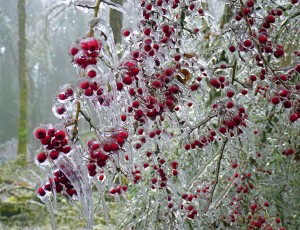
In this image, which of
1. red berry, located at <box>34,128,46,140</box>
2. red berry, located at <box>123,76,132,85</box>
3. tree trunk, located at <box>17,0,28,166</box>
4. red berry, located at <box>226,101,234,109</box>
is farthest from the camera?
tree trunk, located at <box>17,0,28,166</box>

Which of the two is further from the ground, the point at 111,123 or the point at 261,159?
the point at 111,123

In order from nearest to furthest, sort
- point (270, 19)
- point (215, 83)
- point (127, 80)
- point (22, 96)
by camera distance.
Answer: point (127, 80), point (270, 19), point (215, 83), point (22, 96)

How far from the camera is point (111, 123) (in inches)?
38.7

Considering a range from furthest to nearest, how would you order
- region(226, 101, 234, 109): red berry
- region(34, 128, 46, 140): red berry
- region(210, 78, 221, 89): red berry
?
region(210, 78, 221, 89): red berry
region(226, 101, 234, 109): red berry
region(34, 128, 46, 140): red berry

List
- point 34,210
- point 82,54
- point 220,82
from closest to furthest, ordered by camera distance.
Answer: point 82,54
point 220,82
point 34,210

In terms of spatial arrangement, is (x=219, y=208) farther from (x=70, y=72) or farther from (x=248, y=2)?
(x=70, y=72)

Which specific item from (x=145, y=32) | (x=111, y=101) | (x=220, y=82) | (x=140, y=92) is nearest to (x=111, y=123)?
(x=111, y=101)

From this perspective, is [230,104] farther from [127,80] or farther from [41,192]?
Answer: [41,192]

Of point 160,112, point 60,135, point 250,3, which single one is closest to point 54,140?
point 60,135

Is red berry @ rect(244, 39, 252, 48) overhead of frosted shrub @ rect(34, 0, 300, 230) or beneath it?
overhead

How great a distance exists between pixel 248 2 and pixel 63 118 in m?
0.85

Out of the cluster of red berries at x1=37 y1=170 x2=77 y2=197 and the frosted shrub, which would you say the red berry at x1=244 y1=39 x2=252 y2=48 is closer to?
the frosted shrub

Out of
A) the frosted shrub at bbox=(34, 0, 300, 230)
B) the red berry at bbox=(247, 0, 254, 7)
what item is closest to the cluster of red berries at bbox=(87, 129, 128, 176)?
the frosted shrub at bbox=(34, 0, 300, 230)

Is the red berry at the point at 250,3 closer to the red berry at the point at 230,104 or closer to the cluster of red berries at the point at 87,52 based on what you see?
the red berry at the point at 230,104
